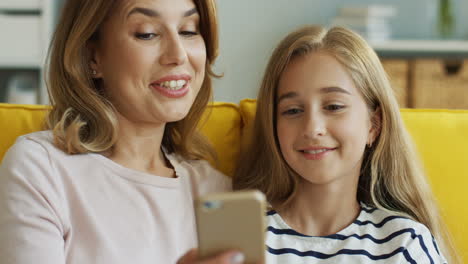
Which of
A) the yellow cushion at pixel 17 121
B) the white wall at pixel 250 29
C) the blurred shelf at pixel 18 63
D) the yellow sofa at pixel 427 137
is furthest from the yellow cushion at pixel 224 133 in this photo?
the white wall at pixel 250 29

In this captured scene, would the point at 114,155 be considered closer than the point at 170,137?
Yes

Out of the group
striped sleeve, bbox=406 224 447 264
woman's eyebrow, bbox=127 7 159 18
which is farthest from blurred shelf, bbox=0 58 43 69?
striped sleeve, bbox=406 224 447 264

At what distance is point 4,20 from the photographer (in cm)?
351

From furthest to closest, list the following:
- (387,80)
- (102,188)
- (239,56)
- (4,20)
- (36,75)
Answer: (239,56) → (36,75) → (4,20) → (387,80) → (102,188)

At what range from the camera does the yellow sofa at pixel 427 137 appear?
1555 mm

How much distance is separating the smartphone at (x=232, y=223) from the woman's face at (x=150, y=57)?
47 centimetres

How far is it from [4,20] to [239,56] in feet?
4.47

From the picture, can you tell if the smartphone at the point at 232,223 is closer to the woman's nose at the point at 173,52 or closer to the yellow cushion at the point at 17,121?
the woman's nose at the point at 173,52

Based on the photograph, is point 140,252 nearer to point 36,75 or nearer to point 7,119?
point 7,119

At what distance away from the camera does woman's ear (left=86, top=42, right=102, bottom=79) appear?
1.38 metres

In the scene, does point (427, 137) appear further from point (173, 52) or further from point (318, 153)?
point (173, 52)

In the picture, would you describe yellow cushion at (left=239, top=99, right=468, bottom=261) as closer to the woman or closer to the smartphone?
the woman

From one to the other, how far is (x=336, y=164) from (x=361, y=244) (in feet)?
0.57

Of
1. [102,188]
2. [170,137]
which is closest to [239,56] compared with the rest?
[170,137]
